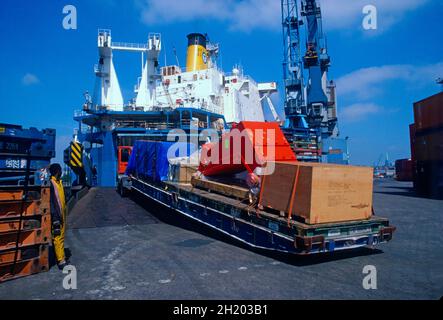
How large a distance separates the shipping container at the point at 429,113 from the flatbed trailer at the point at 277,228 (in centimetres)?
1404

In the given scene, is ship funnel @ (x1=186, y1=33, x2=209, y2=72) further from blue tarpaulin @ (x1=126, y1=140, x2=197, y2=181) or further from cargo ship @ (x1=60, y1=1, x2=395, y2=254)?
blue tarpaulin @ (x1=126, y1=140, x2=197, y2=181)

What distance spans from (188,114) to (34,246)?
977 inches

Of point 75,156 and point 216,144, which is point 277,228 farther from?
point 75,156

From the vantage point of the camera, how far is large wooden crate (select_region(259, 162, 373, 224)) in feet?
18.4

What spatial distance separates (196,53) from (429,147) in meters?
25.3

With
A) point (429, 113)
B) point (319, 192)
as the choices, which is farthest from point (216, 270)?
point (429, 113)

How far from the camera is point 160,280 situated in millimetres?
5059

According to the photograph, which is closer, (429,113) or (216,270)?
(216,270)

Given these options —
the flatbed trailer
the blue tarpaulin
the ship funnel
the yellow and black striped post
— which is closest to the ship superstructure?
the ship funnel

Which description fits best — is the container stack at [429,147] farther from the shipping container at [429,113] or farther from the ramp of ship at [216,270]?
the ramp of ship at [216,270]

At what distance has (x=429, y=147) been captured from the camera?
18078 millimetres

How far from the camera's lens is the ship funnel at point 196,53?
34.7 meters

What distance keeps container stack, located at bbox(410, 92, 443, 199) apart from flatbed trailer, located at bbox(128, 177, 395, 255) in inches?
550
